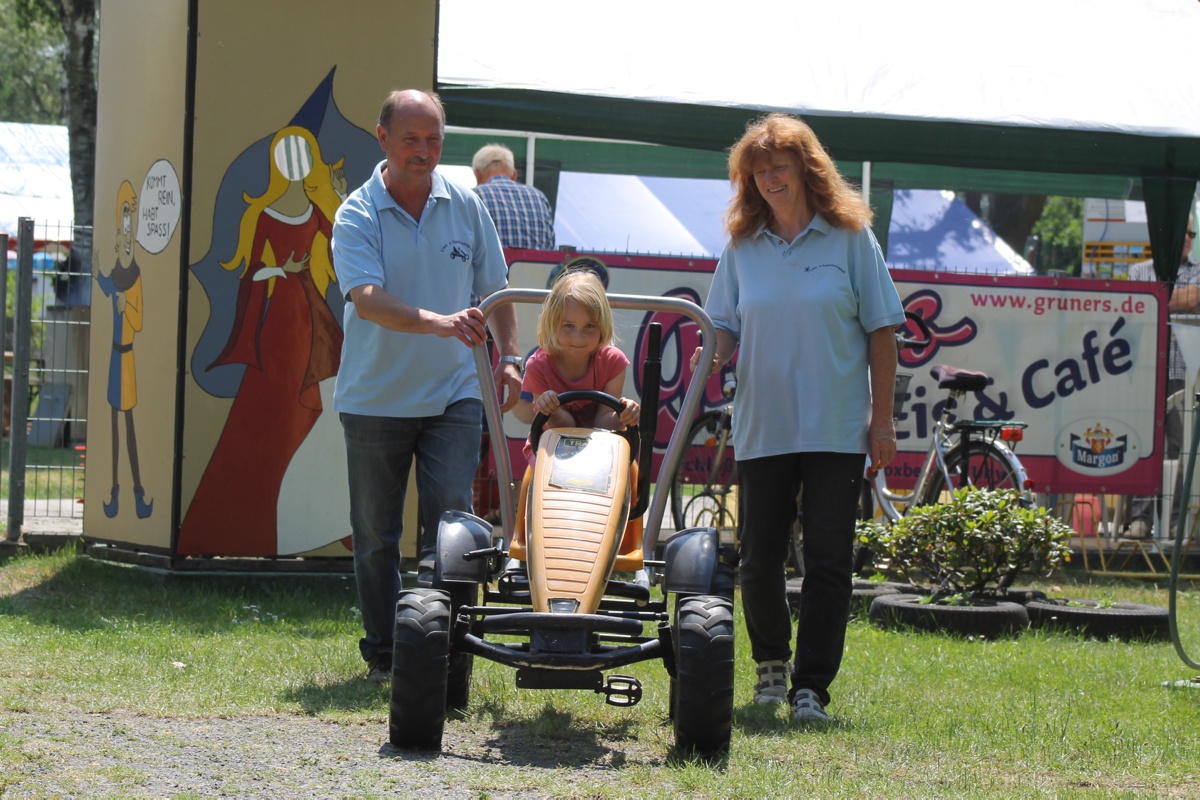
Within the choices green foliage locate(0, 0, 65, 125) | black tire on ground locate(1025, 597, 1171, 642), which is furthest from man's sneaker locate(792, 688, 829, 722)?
green foliage locate(0, 0, 65, 125)

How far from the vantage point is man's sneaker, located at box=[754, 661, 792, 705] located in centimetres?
509

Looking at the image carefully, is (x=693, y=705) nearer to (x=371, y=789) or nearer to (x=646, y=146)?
(x=371, y=789)

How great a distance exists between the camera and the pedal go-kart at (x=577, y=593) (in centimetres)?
398

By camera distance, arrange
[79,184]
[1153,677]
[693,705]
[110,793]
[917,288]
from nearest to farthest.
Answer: [110,793], [693,705], [1153,677], [917,288], [79,184]

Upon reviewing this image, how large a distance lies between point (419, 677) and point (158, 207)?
4143 mm

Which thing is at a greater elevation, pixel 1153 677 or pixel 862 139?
pixel 862 139

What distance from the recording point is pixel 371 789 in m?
3.66

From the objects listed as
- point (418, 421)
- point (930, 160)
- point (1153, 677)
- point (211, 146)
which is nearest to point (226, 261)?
point (211, 146)

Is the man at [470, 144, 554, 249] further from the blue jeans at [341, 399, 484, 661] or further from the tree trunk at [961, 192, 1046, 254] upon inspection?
the tree trunk at [961, 192, 1046, 254]

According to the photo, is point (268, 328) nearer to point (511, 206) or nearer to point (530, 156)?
point (511, 206)

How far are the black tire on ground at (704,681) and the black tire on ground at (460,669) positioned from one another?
0.80 meters

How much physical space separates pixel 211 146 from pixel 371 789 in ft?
14.2

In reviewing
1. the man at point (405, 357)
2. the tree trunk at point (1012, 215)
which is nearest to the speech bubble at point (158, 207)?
the man at point (405, 357)

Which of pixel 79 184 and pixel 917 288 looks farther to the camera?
pixel 79 184
